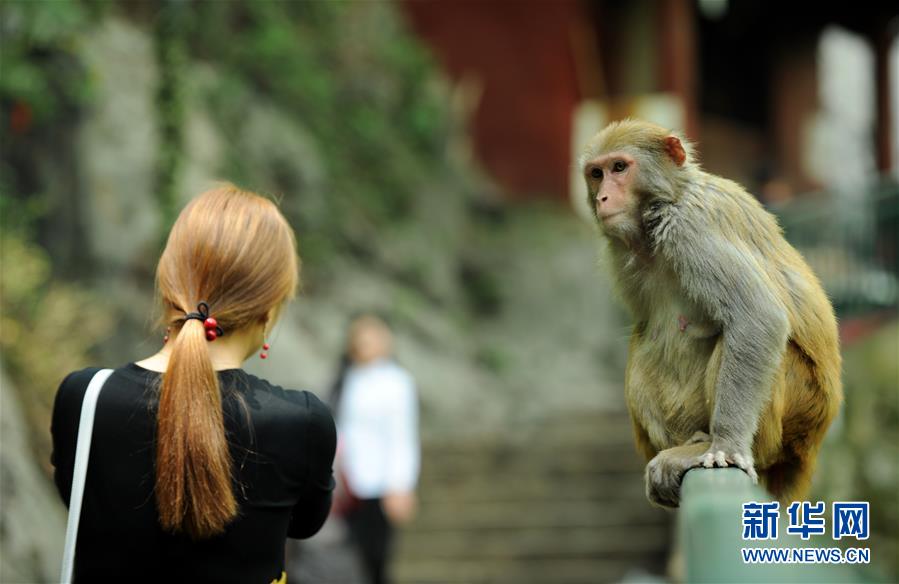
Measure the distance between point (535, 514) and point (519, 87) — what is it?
25.2ft

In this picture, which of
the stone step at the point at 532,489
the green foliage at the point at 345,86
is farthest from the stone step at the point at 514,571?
the green foliage at the point at 345,86

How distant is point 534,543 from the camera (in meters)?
8.65

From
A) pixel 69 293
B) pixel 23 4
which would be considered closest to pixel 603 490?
pixel 69 293

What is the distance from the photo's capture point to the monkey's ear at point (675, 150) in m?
3.20

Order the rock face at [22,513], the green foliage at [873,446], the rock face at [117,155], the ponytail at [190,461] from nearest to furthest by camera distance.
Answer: the ponytail at [190,461]
the rock face at [22,513]
the green foliage at [873,446]
the rock face at [117,155]

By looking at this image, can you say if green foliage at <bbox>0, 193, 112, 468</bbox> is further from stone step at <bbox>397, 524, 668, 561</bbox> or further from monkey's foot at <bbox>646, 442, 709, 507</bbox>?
monkey's foot at <bbox>646, 442, 709, 507</bbox>

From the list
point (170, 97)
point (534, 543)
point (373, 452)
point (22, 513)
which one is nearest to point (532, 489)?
point (534, 543)

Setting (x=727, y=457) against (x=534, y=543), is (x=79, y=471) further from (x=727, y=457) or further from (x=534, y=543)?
(x=534, y=543)

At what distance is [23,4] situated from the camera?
7.18 m

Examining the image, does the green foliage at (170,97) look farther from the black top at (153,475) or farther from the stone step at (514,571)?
the black top at (153,475)

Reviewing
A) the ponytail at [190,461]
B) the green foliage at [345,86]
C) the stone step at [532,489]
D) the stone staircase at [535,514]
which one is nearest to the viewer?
the ponytail at [190,461]

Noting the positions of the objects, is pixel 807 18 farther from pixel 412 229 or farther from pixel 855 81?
pixel 412 229

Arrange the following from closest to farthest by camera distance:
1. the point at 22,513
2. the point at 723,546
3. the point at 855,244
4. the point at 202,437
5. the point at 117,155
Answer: the point at 723,546 < the point at 202,437 < the point at 22,513 < the point at 117,155 < the point at 855,244

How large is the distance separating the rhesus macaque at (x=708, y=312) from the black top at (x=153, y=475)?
3.55 feet
